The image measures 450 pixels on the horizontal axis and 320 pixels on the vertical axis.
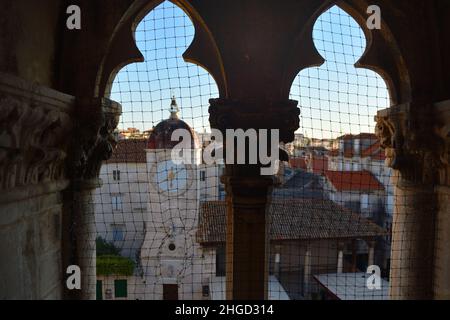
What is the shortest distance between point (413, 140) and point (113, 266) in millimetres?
7780

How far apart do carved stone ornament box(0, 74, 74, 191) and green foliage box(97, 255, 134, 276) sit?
6.46 meters

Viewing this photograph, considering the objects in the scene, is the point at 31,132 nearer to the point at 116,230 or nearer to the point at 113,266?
the point at 116,230

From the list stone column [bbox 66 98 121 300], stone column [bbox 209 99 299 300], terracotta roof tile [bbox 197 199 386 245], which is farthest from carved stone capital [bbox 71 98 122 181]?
terracotta roof tile [bbox 197 199 386 245]

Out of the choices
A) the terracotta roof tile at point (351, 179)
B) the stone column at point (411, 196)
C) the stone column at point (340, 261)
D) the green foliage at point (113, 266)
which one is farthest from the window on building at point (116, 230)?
the stone column at point (340, 261)

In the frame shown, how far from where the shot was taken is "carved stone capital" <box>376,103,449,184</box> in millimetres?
2225

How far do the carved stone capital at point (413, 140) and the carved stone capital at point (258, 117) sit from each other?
66cm

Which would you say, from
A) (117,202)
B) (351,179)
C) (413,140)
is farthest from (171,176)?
(413,140)

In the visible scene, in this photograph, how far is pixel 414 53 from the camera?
2404 mm

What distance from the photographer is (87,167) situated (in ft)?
7.89

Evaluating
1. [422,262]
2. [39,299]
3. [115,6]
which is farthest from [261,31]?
[39,299]

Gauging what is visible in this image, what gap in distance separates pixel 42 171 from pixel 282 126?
136 cm

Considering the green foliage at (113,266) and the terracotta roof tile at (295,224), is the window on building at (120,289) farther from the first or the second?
the terracotta roof tile at (295,224)

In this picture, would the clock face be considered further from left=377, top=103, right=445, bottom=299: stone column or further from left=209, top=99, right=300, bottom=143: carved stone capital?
left=377, top=103, right=445, bottom=299: stone column
